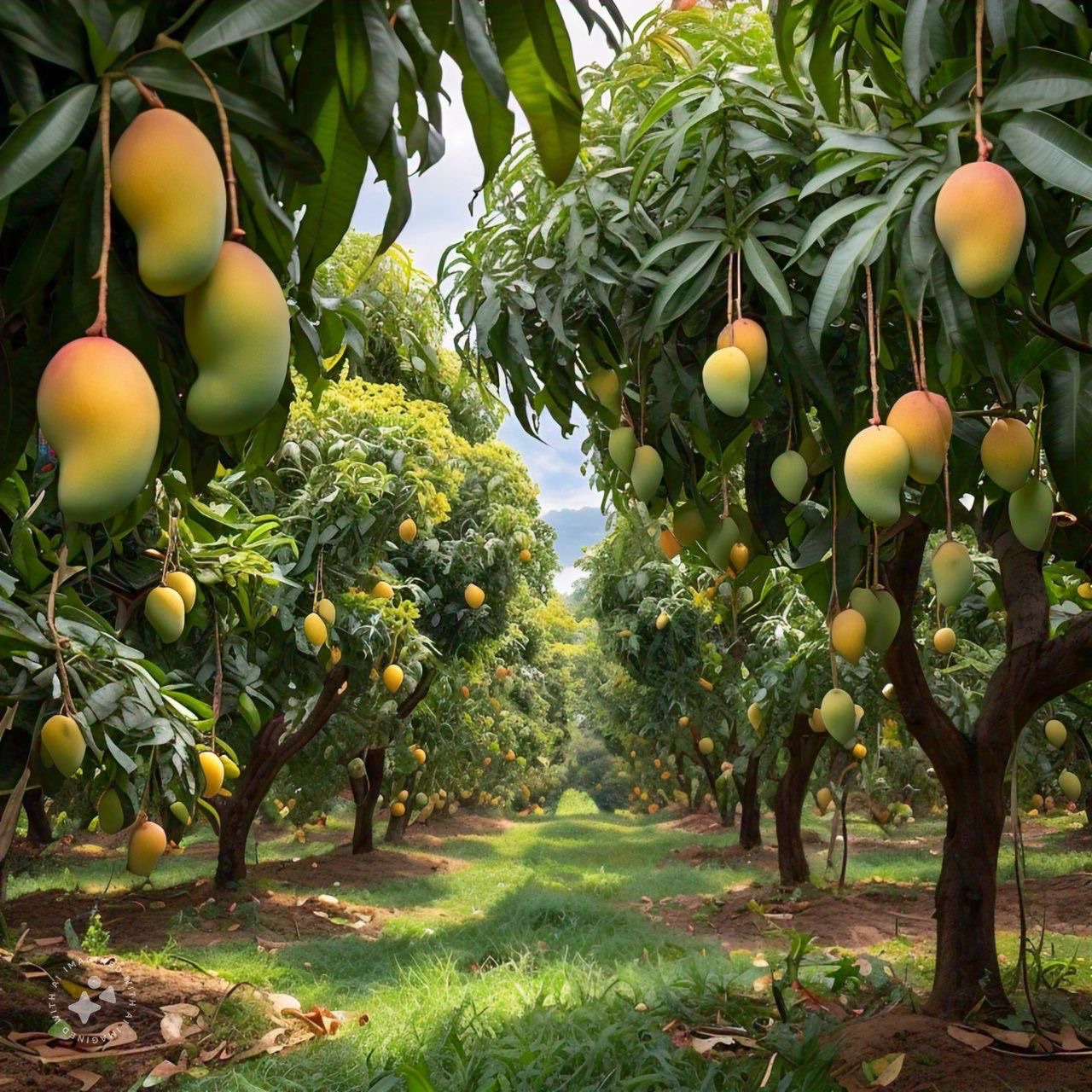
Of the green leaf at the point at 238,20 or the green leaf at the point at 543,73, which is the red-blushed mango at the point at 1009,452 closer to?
the green leaf at the point at 543,73

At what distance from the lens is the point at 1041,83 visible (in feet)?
2.95

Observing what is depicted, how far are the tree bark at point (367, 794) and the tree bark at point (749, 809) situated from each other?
11.6 feet

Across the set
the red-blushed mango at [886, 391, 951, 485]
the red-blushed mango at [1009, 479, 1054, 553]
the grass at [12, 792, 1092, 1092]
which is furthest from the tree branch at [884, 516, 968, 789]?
the red-blushed mango at [886, 391, 951, 485]

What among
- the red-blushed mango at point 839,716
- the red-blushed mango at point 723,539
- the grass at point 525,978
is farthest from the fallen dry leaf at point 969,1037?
the red-blushed mango at point 723,539

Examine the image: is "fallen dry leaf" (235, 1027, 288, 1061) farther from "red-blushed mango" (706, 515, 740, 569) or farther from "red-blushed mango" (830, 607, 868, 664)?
"red-blushed mango" (830, 607, 868, 664)

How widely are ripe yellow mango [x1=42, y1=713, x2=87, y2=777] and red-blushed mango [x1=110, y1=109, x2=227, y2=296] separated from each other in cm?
157

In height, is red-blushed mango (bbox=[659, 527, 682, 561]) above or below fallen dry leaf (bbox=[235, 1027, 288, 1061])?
above

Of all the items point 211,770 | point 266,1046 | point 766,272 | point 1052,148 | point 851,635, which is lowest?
point 266,1046

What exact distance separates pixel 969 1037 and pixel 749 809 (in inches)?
275

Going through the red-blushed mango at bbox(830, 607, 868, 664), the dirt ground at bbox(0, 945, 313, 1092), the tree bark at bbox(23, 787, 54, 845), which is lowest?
the tree bark at bbox(23, 787, 54, 845)

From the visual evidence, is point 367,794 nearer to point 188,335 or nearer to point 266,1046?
point 266,1046

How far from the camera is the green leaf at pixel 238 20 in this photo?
53cm

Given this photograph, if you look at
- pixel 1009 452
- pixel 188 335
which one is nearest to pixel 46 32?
pixel 188 335

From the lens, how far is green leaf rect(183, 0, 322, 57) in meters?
0.53
